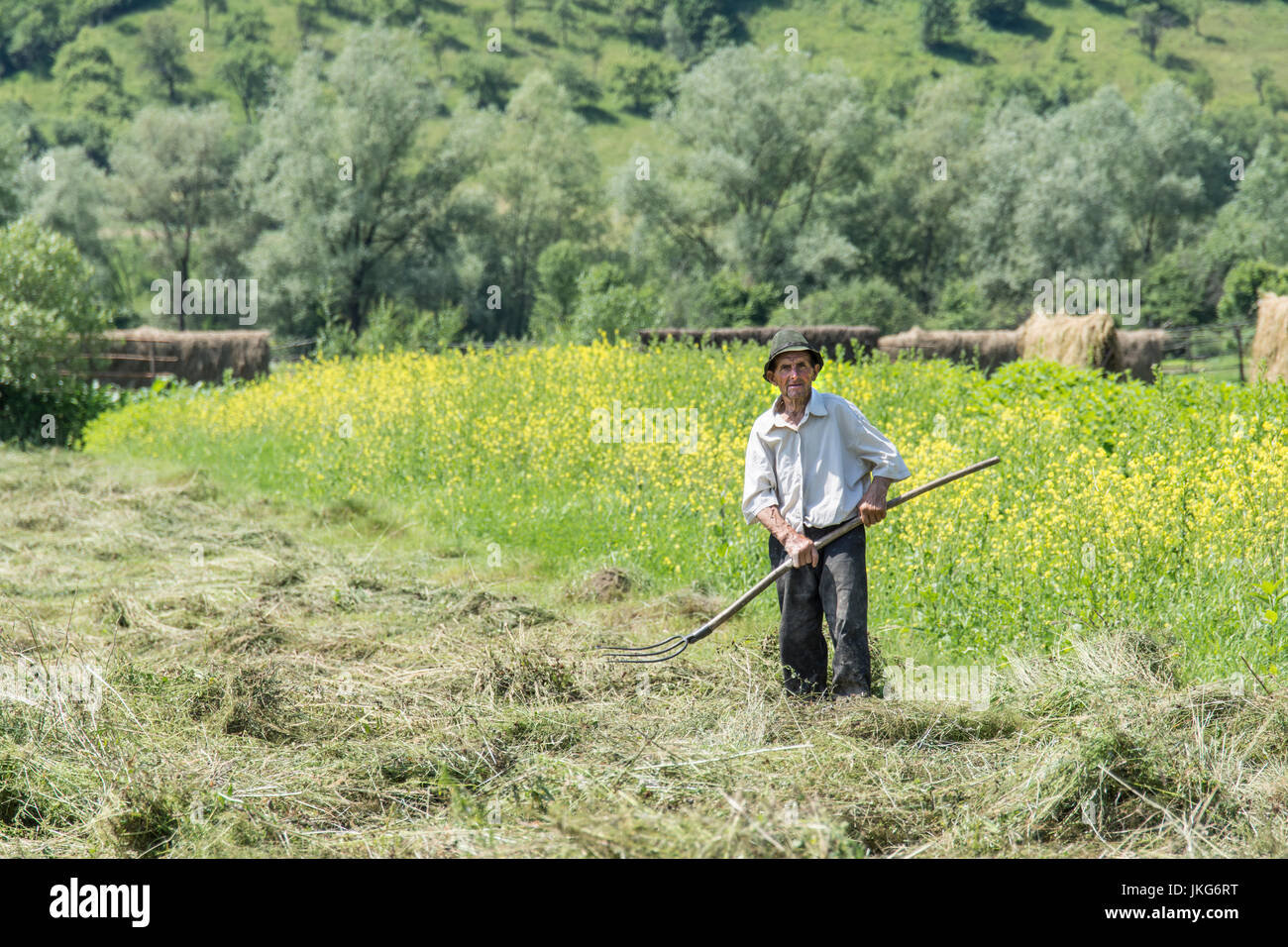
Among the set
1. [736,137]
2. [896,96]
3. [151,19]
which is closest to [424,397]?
[736,137]

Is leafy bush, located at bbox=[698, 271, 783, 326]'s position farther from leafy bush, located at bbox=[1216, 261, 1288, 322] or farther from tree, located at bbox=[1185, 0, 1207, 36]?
tree, located at bbox=[1185, 0, 1207, 36]

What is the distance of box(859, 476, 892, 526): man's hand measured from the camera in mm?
5242

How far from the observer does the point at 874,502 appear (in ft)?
17.5

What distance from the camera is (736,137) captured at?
148 feet

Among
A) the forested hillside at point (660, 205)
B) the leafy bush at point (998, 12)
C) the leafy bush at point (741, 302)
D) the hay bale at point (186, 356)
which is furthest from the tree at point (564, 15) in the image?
the hay bale at point (186, 356)

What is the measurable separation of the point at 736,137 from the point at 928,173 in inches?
391

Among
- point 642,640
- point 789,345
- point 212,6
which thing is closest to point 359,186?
point 642,640

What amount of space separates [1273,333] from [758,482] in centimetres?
1279

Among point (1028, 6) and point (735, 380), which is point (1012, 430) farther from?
point (1028, 6)

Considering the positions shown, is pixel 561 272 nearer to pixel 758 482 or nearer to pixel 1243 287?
pixel 1243 287

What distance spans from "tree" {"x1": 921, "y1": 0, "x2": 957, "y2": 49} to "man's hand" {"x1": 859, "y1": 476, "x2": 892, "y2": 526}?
13068 cm

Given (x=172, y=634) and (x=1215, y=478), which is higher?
(x=1215, y=478)

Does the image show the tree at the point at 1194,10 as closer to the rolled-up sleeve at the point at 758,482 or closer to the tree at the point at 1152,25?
the tree at the point at 1152,25

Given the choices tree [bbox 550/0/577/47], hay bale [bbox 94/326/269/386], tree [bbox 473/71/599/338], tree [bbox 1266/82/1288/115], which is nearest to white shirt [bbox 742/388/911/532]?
hay bale [bbox 94/326/269/386]
